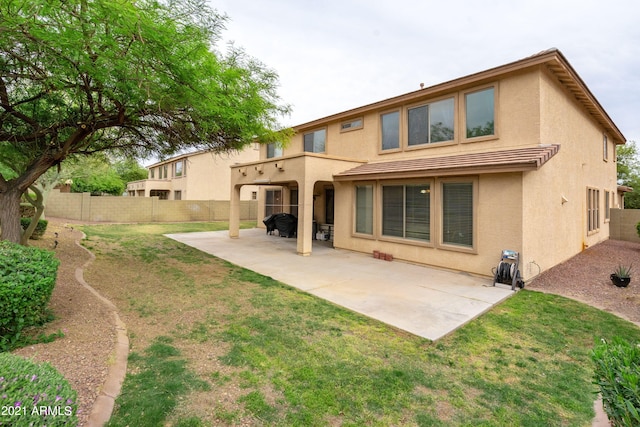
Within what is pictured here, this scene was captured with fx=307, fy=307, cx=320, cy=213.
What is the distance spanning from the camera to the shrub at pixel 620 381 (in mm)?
1807

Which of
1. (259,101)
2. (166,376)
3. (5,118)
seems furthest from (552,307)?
(5,118)

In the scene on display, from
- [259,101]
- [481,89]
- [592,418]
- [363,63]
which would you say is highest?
[363,63]

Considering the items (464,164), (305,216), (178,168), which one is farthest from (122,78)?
(178,168)

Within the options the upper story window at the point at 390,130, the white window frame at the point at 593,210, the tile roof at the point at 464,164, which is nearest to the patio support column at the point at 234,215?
the tile roof at the point at 464,164

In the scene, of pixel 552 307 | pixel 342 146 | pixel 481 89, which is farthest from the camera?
pixel 342 146

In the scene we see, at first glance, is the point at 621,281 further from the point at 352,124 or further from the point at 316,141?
Result: the point at 316,141

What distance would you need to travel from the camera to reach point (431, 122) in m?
9.93

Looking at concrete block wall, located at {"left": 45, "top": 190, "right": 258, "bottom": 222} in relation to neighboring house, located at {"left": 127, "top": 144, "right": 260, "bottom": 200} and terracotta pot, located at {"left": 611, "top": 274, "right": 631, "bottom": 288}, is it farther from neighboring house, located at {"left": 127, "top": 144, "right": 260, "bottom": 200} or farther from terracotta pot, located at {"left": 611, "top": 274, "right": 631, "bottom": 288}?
terracotta pot, located at {"left": 611, "top": 274, "right": 631, "bottom": 288}

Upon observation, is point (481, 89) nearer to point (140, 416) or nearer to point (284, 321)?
point (284, 321)

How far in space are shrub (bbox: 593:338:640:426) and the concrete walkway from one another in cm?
231

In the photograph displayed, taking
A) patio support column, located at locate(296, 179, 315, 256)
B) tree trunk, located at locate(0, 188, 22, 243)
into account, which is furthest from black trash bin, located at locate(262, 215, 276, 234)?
tree trunk, located at locate(0, 188, 22, 243)

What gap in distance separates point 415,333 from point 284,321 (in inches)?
78.6

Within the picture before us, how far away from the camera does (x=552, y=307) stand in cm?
589

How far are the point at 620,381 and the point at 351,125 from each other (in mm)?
11630
